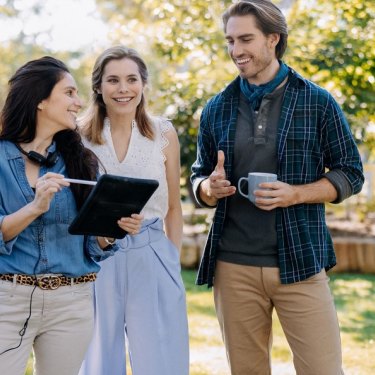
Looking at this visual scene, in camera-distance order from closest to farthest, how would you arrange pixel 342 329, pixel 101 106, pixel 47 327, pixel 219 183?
1. pixel 47 327
2. pixel 219 183
3. pixel 101 106
4. pixel 342 329

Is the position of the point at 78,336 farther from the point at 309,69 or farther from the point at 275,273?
the point at 309,69

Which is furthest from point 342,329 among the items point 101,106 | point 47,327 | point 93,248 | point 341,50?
point 47,327

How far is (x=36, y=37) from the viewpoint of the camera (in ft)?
117

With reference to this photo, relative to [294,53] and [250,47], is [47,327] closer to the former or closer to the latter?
[250,47]

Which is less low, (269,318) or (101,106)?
(101,106)

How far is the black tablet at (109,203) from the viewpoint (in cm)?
292

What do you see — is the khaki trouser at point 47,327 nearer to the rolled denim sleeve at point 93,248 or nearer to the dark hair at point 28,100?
the rolled denim sleeve at point 93,248

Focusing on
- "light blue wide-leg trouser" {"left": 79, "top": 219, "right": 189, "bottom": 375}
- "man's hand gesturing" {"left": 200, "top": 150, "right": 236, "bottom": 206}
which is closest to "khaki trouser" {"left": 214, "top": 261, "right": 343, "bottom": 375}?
"light blue wide-leg trouser" {"left": 79, "top": 219, "right": 189, "bottom": 375}

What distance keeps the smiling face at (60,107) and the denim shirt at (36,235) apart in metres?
0.16

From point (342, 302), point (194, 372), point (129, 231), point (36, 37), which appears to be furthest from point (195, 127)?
point (36, 37)

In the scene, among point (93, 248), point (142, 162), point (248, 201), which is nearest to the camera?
point (93, 248)

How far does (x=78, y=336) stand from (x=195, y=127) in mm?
6975

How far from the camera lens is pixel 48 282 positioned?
3.03 m

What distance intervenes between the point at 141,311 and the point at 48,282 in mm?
812
